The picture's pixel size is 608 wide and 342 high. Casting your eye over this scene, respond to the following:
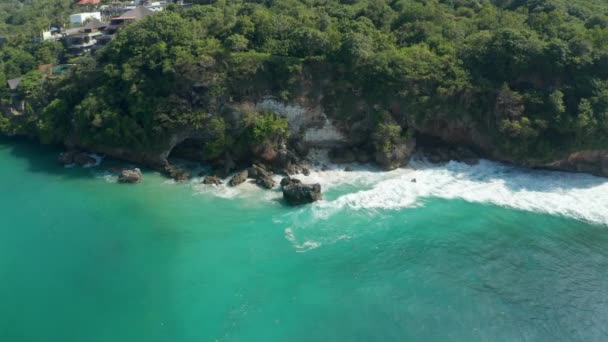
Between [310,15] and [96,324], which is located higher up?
[310,15]

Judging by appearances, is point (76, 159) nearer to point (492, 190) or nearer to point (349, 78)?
point (349, 78)

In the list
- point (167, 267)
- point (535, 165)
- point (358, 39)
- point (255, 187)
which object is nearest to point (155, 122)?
point (255, 187)

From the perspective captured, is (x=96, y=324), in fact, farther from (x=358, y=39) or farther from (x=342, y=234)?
(x=358, y=39)

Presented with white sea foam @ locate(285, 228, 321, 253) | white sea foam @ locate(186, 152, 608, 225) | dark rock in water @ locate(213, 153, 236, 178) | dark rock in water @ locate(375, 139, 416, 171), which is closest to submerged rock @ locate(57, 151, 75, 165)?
white sea foam @ locate(186, 152, 608, 225)

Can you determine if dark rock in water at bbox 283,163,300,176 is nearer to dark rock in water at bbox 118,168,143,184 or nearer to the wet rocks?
dark rock in water at bbox 118,168,143,184

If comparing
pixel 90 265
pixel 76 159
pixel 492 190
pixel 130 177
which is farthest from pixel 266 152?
pixel 492 190
